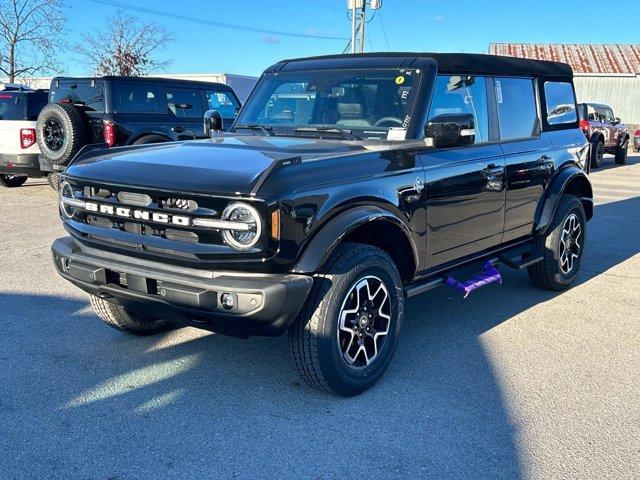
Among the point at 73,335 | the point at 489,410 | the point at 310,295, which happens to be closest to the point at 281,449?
the point at 310,295

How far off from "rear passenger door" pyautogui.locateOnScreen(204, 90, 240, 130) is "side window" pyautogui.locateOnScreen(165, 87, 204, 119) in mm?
227

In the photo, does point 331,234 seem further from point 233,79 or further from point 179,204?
point 233,79

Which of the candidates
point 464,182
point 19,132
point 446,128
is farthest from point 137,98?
point 446,128

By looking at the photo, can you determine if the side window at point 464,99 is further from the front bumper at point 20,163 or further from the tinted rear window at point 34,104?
the tinted rear window at point 34,104

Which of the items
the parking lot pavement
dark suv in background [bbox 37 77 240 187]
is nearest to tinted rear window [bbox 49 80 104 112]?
dark suv in background [bbox 37 77 240 187]

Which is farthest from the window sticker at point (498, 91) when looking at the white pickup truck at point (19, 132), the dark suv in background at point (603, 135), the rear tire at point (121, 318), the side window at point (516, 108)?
the dark suv in background at point (603, 135)

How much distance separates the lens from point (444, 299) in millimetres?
5395

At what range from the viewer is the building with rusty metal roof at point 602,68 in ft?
103

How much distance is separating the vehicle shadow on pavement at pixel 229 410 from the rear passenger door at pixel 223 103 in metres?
7.08

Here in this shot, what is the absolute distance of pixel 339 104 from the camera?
4.37m

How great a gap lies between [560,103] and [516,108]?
0.95 meters

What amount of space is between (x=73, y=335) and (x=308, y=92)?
2.43 m

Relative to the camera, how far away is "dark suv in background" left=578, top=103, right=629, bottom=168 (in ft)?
60.9

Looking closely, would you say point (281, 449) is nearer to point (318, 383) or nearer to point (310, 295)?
point (318, 383)
